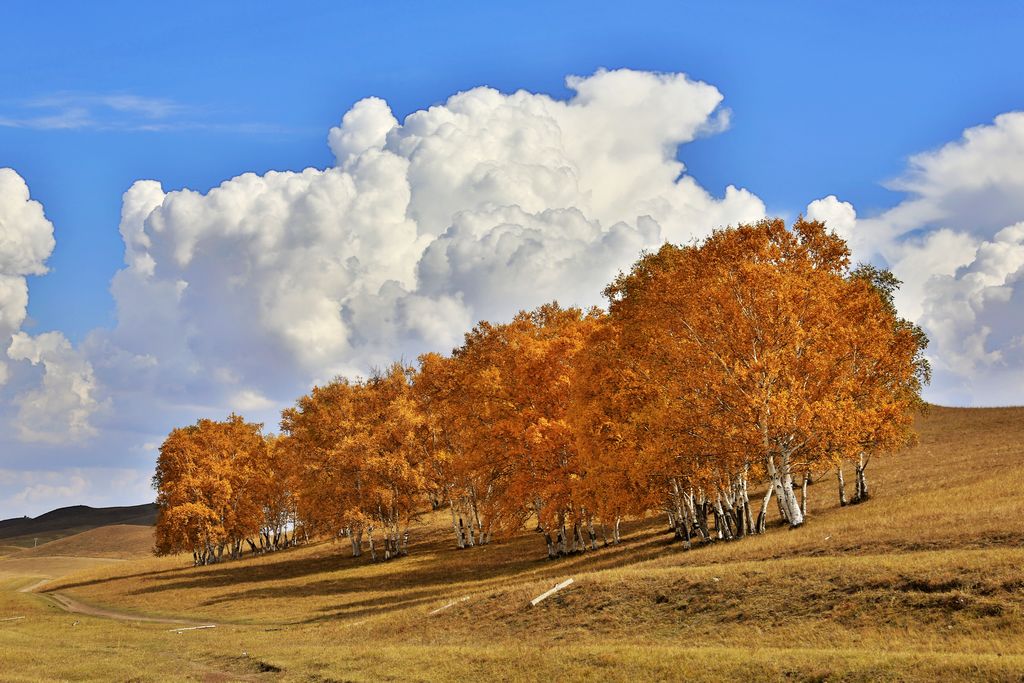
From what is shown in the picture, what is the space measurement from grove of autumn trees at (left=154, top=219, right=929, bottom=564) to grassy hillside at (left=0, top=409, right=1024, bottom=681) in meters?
3.87

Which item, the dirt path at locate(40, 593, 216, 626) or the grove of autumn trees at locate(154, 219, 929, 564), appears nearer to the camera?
the grove of autumn trees at locate(154, 219, 929, 564)

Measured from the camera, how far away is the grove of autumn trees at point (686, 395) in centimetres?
4275

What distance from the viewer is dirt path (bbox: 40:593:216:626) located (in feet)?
175

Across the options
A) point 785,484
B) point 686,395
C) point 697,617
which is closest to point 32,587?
point 686,395

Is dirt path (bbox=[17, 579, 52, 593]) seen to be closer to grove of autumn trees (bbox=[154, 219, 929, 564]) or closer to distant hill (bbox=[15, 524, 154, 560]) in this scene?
grove of autumn trees (bbox=[154, 219, 929, 564])

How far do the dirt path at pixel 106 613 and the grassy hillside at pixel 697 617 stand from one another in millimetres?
1709

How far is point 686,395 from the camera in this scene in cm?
4384

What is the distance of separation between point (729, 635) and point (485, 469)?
3251 centimetres

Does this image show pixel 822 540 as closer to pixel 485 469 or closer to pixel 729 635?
pixel 729 635

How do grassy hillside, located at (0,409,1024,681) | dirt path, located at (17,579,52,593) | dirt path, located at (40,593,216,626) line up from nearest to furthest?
grassy hillside, located at (0,409,1024,681) < dirt path, located at (40,593,216,626) < dirt path, located at (17,579,52,593)

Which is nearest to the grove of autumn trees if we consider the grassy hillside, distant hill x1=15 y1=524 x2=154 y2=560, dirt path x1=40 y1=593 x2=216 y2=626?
the grassy hillside

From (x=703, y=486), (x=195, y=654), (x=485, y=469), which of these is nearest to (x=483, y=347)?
(x=485, y=469)

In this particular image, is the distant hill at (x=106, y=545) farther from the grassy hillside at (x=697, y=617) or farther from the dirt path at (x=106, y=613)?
the grassy hillside at (x=697, y=617)

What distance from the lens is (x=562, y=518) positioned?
180 ft
